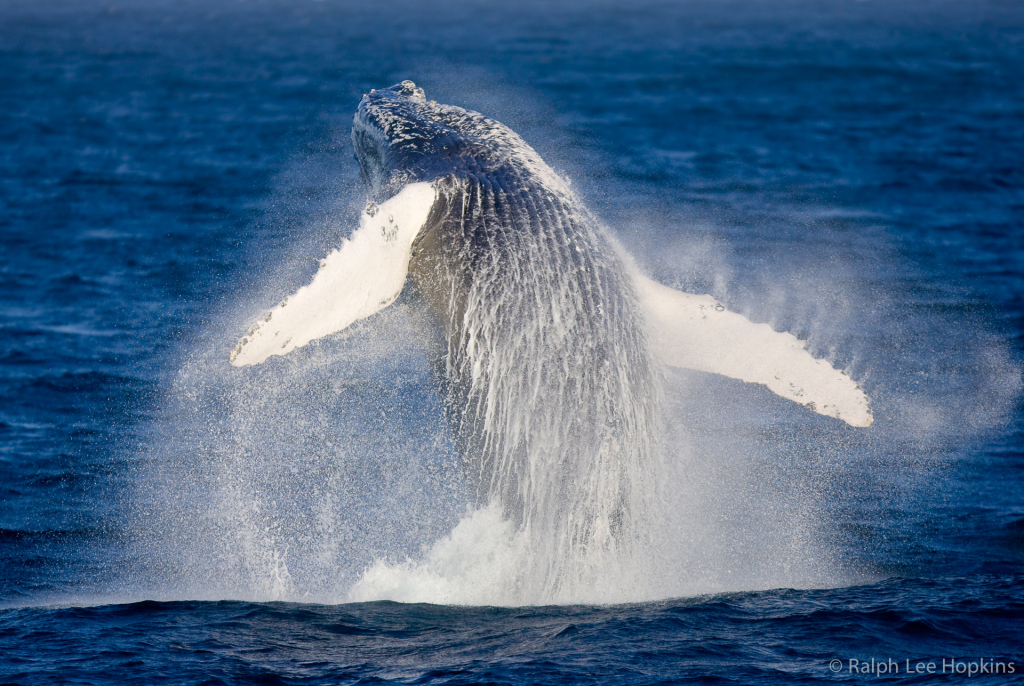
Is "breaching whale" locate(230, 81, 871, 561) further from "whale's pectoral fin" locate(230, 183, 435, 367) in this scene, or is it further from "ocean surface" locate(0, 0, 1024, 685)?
"ocean surface" locate(0, 0, 1024, 685)

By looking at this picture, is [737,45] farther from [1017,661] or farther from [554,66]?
[1017,661]

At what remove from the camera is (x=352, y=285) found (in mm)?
9953

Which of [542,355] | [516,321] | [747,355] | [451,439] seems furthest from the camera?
[747,355]

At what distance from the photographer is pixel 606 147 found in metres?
27.8

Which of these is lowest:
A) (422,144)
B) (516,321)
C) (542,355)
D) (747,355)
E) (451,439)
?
(451,439)

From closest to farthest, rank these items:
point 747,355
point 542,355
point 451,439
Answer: point 542,355, point 451,439, point 747,355

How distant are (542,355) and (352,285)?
214cm

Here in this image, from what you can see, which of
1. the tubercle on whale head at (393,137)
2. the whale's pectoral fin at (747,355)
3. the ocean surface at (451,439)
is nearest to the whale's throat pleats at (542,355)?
the ocean surface at (451,439)

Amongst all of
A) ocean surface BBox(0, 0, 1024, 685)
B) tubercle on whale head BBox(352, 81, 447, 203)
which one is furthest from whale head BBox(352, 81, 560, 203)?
ocean surface BBox(0, 0, 1024, 685)

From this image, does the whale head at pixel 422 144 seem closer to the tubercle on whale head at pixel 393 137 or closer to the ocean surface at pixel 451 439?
the tubercle on whale head at pixel 393 137

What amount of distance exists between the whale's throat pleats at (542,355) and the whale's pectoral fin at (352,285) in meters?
0.32

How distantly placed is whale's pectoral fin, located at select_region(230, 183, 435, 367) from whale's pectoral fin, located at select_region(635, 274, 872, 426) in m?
3.04

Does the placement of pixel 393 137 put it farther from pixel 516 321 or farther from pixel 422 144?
pixel 516 321

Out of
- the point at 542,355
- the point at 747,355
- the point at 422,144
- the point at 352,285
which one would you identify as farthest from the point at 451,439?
the point at 747,355
